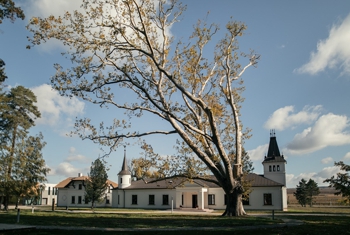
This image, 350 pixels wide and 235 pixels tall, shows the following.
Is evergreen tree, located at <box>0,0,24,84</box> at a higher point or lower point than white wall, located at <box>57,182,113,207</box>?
higher

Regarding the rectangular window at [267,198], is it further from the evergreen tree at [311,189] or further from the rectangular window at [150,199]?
the evergreen tree at [311,189]

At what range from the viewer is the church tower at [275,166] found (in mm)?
46031

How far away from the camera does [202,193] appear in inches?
1581

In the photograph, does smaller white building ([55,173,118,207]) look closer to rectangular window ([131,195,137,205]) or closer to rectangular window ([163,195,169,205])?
rectangular window ([131,195,137,205])

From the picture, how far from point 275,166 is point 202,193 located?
1271 centimetres

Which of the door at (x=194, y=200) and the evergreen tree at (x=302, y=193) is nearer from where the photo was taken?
the door at (x=194, y=200)

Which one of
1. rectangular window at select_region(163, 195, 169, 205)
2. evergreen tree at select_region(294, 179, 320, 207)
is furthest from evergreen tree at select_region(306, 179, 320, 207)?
rectangular window at select_region(163, 195, 169, 205)

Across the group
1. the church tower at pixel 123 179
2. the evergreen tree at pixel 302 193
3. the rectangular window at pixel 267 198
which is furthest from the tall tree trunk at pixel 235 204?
the evergreen tree at pixel 302 193

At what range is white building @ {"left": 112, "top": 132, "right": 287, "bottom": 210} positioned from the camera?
39344mm

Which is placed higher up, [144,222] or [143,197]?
[143,197]

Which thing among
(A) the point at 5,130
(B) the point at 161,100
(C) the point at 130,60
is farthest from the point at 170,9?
(A) the point at 5,130

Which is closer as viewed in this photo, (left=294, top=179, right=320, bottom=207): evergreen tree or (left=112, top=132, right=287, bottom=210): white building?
(left=112, top=132, right=287, bottom=210): white building

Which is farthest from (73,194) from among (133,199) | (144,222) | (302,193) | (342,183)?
(342,183)

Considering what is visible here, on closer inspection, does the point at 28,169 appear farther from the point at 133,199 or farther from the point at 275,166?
the point at 275,166
